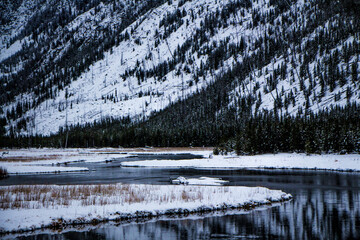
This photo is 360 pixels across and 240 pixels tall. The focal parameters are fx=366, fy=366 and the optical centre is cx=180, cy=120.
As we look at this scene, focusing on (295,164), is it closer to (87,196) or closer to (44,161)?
(87,196)

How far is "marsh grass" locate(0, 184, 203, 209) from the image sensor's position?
76.4 feet

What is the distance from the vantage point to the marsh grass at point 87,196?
Result: 23.3 meters

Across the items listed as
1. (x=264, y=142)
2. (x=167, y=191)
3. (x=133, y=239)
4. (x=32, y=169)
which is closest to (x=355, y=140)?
(x=264, y=142)

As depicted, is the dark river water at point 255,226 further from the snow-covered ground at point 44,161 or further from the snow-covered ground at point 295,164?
the snow-covered ground at point 44,161

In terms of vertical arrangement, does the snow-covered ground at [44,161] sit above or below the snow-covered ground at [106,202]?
above

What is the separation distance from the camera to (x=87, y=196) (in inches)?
1021

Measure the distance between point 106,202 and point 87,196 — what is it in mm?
2518

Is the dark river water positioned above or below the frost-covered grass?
below

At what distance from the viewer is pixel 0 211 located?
67.7 ft

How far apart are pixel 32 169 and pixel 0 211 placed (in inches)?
1376

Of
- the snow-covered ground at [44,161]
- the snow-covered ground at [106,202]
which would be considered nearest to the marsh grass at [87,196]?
the snow-covered ground at [106,202]

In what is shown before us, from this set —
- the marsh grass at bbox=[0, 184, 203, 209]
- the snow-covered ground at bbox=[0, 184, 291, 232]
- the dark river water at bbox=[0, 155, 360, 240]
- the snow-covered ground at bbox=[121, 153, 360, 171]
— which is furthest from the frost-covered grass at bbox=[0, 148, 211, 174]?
the dark river water at bbox=[0, 155, 360, 240]

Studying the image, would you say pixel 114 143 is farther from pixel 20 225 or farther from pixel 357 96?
pixel 20 225

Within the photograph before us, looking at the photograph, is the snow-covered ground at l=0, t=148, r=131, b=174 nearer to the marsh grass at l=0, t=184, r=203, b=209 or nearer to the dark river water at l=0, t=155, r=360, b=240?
the marsh grass at l=0, t=184, r=203, b=209
